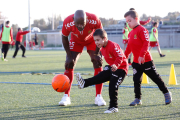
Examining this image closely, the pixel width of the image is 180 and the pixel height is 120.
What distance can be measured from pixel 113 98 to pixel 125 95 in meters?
1.27

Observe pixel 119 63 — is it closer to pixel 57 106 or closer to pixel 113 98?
pixel 113 98

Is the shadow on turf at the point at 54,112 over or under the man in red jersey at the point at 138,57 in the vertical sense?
under

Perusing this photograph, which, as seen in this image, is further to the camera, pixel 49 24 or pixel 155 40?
pixel 49 24

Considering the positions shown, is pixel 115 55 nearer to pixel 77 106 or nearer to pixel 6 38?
pixel 77 106

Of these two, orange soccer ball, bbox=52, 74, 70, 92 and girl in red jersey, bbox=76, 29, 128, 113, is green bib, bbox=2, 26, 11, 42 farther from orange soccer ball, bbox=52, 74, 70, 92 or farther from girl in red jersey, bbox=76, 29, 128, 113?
girl in red jersey, bbox=76, 29, 128, 113

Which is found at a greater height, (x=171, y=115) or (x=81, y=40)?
(x=81, y=40)

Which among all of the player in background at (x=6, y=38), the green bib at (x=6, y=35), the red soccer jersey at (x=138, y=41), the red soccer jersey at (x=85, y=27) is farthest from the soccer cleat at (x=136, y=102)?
the green bib at (x=6, y=35)

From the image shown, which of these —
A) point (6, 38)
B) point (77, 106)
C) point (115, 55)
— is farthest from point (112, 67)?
point (6, 38)

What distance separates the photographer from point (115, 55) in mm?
A: 4258

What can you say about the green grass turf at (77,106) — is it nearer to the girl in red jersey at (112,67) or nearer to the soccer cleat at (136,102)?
the soccer cleat at (136,102)

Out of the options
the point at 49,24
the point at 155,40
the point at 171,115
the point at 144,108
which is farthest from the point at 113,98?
the point at 49,24

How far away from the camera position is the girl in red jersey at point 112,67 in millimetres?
4188

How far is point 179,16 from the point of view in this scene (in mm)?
51562

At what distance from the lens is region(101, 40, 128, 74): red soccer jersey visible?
4.21 m
